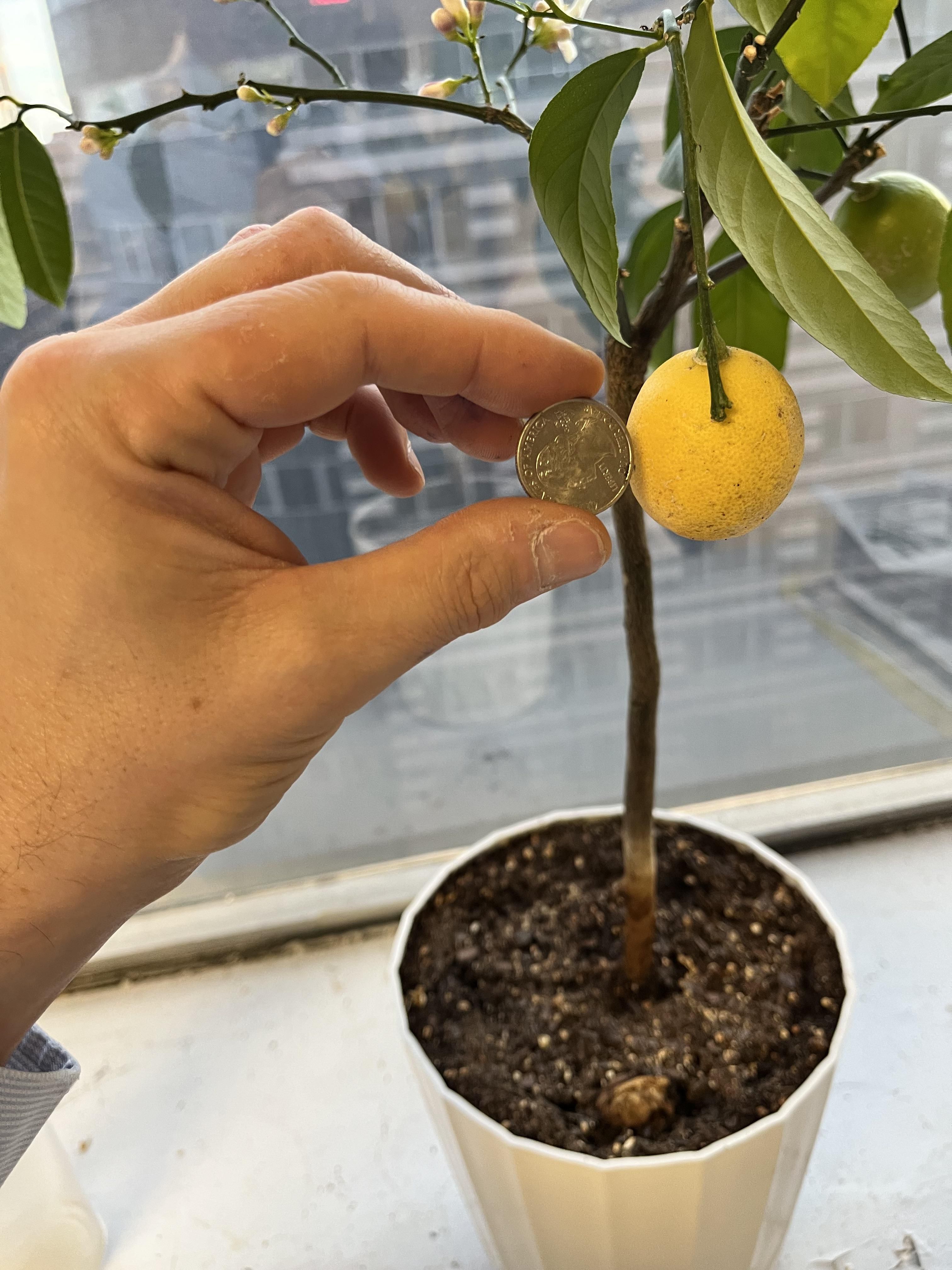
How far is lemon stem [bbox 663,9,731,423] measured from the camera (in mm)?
334

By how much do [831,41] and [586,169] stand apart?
0.37ft

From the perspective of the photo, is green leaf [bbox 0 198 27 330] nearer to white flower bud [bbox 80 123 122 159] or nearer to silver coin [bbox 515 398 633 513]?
white flower bud [bbox 80 123 122 159]

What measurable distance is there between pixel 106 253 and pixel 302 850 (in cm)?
70

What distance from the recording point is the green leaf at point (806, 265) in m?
0.30

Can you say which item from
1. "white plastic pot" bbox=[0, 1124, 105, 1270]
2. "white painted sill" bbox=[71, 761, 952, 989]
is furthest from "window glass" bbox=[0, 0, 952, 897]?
"white plastic pot" bbox=[0, 1124, 105, 1270]

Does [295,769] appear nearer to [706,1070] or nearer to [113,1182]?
[706,1070]

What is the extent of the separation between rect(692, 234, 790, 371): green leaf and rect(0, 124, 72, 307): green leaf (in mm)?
411

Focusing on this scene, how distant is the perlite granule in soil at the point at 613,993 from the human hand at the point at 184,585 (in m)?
0.31

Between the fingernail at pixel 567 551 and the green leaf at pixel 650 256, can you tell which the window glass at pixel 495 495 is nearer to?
the green leaf at pixel 650 256

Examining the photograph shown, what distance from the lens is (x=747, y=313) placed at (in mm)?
639

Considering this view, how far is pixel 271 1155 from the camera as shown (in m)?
0.84

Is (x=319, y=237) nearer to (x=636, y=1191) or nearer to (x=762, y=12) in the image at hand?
(x=762, y=12)

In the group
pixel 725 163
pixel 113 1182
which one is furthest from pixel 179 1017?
pixel 725 163

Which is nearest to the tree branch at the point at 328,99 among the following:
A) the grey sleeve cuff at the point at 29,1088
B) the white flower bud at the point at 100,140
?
the white flower bud at the point at 100,140
